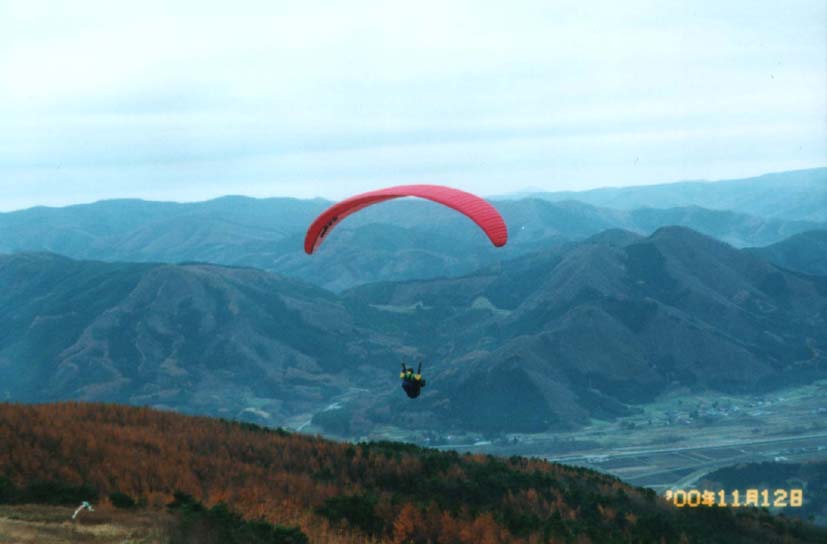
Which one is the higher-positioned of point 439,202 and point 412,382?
point 439,202

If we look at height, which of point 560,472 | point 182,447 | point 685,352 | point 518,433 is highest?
point 182,447

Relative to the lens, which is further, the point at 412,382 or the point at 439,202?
the point at 412,382

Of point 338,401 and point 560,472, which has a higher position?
point 560,472

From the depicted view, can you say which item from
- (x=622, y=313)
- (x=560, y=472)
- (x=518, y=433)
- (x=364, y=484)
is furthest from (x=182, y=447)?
(x=622, y=313)

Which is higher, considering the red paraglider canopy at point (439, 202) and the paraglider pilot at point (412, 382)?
the red paraglider canopy at point (439, 202)

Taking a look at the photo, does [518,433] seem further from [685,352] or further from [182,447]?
[182,447]

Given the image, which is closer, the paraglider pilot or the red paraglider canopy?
the red paraglider canopy

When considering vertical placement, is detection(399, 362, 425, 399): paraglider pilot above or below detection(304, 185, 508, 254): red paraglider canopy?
below

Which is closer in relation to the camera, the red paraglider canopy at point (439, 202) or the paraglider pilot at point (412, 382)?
the red paraglider canopy at point (439, 202)
